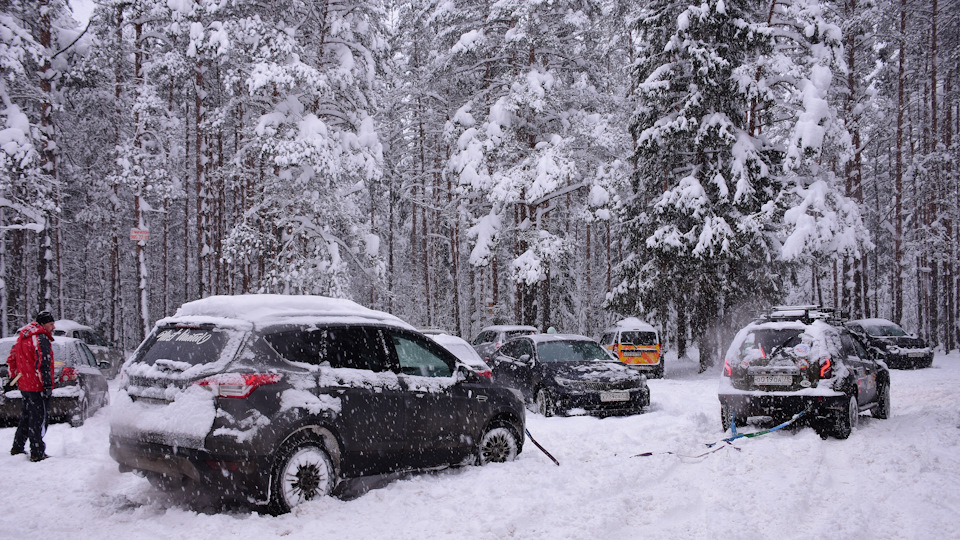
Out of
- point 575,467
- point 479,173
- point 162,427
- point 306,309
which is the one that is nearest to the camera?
point 162,427

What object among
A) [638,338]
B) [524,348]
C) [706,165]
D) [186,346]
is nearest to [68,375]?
[186,346]

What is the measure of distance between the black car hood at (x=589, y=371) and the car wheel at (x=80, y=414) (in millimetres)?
8203

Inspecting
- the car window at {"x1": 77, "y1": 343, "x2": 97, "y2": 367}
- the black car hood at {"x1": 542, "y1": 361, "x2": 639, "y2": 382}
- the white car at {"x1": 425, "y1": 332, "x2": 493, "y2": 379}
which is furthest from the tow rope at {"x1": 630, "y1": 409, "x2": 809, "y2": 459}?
the car window at {"x1": 77, "y1": 343, "x2": 97, "y2": 367}

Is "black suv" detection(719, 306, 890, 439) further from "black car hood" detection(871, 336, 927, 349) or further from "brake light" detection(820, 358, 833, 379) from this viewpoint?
"black car hood" detection(871, 336, 927, 349)

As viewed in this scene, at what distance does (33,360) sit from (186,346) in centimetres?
374

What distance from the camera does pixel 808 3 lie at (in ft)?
72.2

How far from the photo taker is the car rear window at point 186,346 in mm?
6082

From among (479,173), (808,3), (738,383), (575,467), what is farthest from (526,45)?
(575,467)

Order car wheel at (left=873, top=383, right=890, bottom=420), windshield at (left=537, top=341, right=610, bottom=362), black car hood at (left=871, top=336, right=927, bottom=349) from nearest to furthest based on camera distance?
car wheel at (left=873, top=383, right=890, bottom=420) → windshield at (left=537, top=341, right=610, bottom=362) → black car hood at (left=871, top=336, right=927, bottom=349)

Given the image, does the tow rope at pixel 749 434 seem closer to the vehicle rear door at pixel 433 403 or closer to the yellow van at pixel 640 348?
the vehicle rear door at pixel 433 403

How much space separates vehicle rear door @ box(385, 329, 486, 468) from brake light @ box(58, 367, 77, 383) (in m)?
6.87

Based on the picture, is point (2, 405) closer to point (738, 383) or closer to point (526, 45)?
point (738, 383)

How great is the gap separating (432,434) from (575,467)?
1.92 m

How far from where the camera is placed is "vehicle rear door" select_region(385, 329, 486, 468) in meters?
7.27
